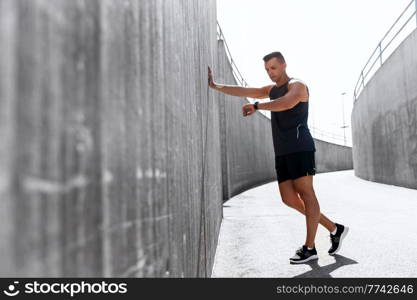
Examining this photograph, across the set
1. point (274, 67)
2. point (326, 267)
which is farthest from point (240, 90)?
point (326, 267)

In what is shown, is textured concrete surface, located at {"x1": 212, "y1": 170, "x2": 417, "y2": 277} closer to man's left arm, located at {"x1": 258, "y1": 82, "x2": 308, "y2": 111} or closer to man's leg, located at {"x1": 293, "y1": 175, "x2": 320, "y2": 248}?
man's leg, located at {"x1": 293, "y1": 175, "x2": 320, "y2": 248}

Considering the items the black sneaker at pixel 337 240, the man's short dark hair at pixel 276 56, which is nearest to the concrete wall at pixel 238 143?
the man's short dark hair at pixel 276 56

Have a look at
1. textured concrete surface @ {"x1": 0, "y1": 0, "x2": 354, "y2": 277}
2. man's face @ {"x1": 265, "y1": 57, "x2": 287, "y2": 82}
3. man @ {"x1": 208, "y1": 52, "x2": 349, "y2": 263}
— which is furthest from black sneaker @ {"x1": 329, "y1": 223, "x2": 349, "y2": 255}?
textured concrete surface @ {"x1": 0, "y1": 0, "x2": 354, "y2": 277}

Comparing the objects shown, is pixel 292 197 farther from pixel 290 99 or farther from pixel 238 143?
pixel 238 143

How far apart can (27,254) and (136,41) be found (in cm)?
64

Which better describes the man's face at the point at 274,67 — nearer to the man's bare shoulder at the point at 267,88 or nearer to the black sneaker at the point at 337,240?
the man's bare shoulder at the point at 267,88

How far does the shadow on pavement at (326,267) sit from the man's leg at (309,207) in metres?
0.21

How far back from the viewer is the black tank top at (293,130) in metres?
3.29

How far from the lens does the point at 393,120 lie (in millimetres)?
12578

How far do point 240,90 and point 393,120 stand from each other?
35.2 ft

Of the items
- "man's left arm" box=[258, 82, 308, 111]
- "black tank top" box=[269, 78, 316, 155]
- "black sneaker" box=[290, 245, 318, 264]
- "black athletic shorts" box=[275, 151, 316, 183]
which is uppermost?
"man's left arm" box=[258, 82, 308, 111]

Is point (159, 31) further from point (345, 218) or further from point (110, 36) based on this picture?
point (345, 218)

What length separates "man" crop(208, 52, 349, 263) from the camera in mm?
3211

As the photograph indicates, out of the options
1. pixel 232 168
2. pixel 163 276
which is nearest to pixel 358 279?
pixel 163 276
